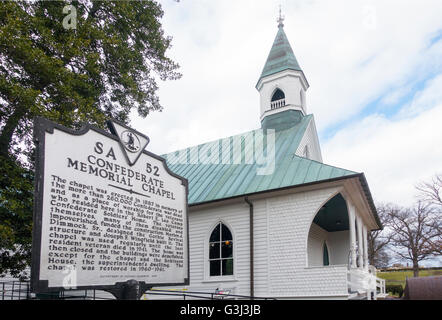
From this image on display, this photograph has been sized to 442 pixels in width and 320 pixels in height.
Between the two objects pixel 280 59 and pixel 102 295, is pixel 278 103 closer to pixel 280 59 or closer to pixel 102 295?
pixel 280 59

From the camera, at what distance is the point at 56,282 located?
393 centimetres

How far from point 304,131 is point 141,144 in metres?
13.0

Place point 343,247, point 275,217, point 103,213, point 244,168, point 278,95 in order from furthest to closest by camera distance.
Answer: point 278,95 → point 343,247 → point 244,168 → point 275,217 → point 103,213

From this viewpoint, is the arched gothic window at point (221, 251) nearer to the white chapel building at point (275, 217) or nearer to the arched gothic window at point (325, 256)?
the white chapel building at point (275, 217)

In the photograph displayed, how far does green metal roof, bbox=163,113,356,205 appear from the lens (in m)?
13.2

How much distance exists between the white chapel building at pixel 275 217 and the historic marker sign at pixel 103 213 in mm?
7467

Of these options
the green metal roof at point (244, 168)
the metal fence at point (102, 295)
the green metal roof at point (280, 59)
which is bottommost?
the metal fence at point (102, 295)

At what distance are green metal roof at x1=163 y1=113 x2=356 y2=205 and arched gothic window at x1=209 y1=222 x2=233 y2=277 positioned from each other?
1.42 meters

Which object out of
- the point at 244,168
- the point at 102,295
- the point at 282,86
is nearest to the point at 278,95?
the point at 282,86

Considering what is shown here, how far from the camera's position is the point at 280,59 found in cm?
2094

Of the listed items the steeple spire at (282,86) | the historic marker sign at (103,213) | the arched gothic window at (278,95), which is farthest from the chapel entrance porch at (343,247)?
the historic marker sign at (103,213)

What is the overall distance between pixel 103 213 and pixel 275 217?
30.9ft

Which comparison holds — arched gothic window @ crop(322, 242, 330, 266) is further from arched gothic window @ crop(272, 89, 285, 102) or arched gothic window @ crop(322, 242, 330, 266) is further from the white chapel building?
arched gothic window @ crop(272, 89, 285, 102)

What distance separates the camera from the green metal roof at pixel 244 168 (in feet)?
43.3
